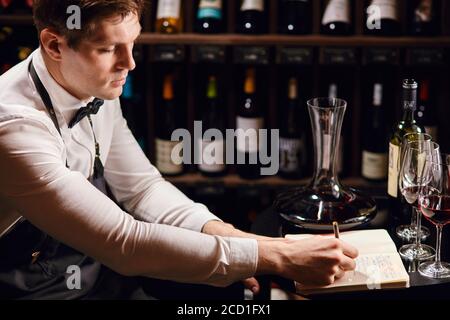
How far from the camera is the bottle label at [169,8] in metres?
2.41

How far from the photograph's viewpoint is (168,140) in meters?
2.56

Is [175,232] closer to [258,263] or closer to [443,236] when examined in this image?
[258,263]

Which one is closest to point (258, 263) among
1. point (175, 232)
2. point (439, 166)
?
point (175, 232)

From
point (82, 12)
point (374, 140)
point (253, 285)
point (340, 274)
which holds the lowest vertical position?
point (253, 285)

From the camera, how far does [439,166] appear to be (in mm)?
1396

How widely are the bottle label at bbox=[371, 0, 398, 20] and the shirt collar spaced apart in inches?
45.2

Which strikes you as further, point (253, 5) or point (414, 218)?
point (253, 5)

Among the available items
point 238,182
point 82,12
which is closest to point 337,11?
point 238,182

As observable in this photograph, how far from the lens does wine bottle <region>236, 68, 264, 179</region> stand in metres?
2.49

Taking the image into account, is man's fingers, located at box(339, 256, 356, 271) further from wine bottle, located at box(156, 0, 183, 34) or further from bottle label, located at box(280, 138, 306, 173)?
wine bottle, located at box(156, 0, 183, 34)

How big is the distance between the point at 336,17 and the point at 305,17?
0.12 meters

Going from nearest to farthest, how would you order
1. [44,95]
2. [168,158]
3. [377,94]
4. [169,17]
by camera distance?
[44,95] → [377,94] → [169,17] → [168,158]

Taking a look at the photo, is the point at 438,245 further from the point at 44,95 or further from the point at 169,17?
the point at 169,17

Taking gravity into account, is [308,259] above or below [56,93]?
below
